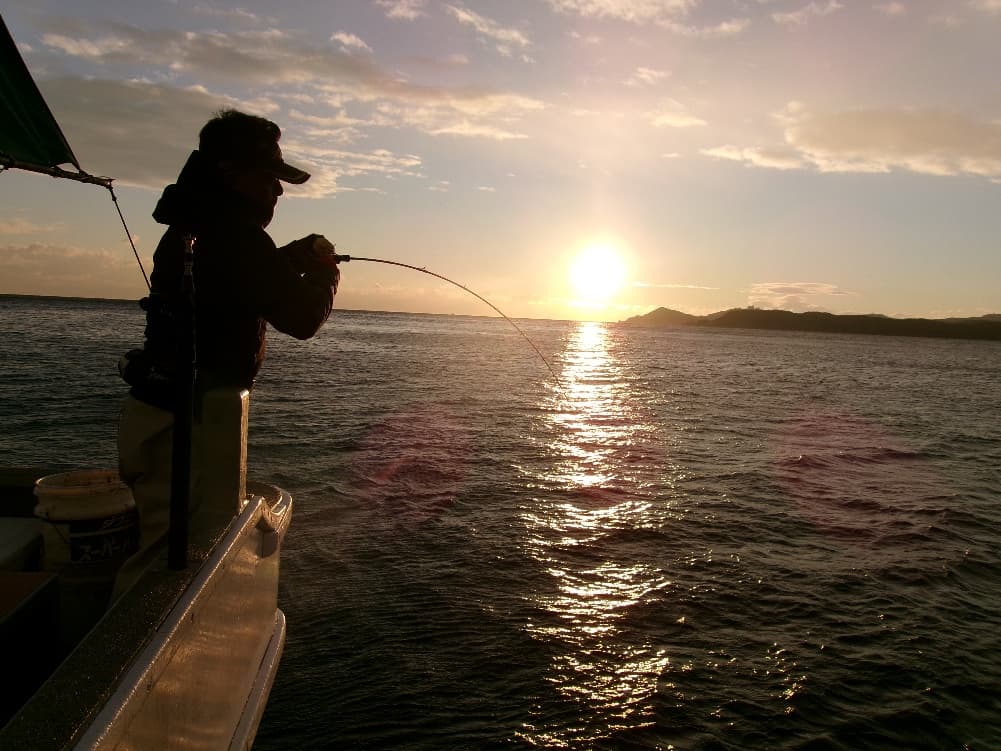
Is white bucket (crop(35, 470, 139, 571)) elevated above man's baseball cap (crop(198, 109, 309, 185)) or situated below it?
below

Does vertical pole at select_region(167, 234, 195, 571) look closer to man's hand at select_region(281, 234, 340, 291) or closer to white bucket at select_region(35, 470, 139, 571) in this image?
man's hand at select_region(281, 234, 340, 291)

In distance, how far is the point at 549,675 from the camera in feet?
20.2

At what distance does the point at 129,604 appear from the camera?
2.55 metres

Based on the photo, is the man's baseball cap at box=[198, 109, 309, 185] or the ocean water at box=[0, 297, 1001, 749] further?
the ocean water at box=[0, 297, 1001, 749]

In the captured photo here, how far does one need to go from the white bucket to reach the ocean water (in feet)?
8.08

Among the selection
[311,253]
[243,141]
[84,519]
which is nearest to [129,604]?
[84,519]

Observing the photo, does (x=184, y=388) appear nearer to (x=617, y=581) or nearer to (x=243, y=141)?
(x=243, y=141)

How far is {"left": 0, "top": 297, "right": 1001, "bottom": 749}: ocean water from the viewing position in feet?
18.7

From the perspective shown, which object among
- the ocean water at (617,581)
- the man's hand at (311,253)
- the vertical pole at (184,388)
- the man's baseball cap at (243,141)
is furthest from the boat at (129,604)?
the ocean water at (617,581)

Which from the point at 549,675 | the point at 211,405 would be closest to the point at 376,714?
A: the point at 549,675

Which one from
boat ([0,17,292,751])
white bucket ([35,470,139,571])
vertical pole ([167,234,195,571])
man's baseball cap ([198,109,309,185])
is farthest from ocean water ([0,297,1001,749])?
man's baseball cap ([198,109,309,185])

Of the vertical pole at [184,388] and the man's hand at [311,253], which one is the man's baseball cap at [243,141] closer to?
the man's hand at [311,253]

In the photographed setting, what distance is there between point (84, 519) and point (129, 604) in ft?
3.39

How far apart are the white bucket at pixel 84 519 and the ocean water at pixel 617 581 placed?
8.08 ft
